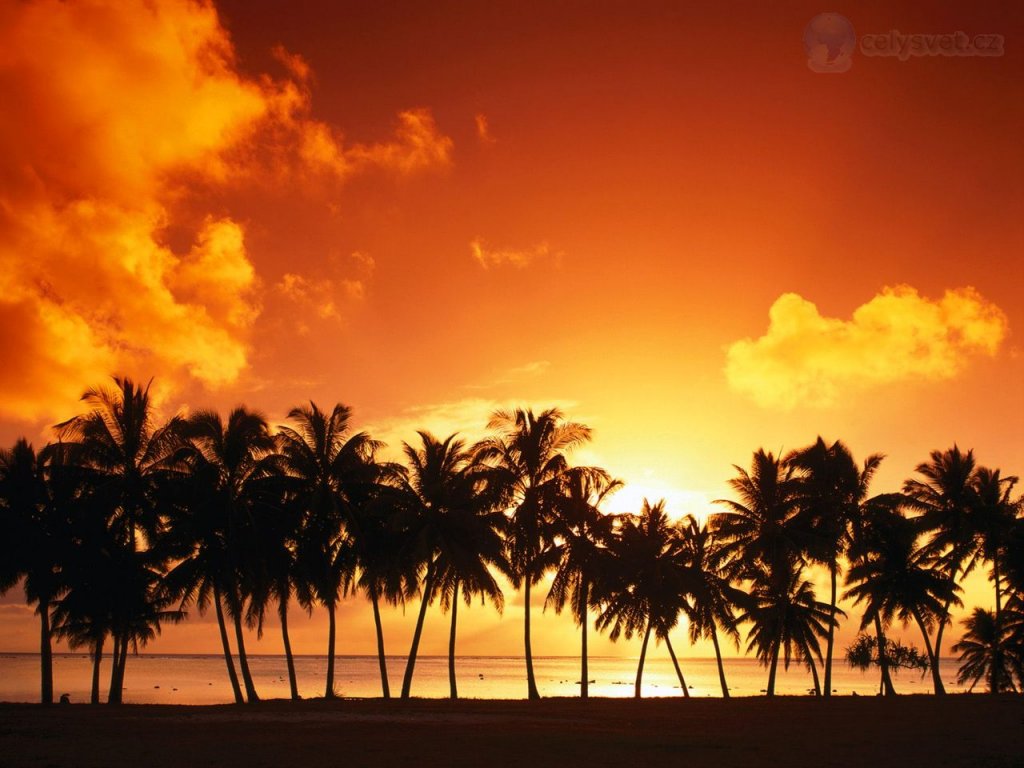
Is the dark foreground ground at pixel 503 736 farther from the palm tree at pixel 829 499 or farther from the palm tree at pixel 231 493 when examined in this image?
the palm tree at pixel 829 499

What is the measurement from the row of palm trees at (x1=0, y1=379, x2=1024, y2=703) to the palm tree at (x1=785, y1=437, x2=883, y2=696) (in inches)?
4.2

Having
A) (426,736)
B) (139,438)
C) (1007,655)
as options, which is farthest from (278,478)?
(1007,655)

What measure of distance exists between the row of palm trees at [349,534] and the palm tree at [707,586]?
0.57ft

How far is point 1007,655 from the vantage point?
53.8 metres

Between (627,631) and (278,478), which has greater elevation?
(278,478)

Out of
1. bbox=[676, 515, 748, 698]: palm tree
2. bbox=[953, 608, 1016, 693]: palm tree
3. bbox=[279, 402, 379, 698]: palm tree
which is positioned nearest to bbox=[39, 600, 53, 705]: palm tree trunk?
bbox=[279, 402, 379, 698]: palm tree

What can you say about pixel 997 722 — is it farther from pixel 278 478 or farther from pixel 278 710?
pixel 278 478

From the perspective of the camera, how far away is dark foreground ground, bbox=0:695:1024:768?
17.9 meters

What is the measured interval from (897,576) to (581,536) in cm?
2039

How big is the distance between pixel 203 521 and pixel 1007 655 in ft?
161

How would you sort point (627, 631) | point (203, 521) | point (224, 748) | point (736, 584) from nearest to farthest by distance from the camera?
1. point (224, 748)
2. point (203, 521)
3. point (627, 631)
4. point (736, 584)

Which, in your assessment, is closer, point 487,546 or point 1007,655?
point 487,546

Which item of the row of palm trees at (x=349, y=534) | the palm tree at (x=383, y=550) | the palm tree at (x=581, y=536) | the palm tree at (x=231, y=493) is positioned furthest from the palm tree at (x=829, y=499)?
the palm tree at (x=231, y=493)

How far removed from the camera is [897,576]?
4853 centimetres
